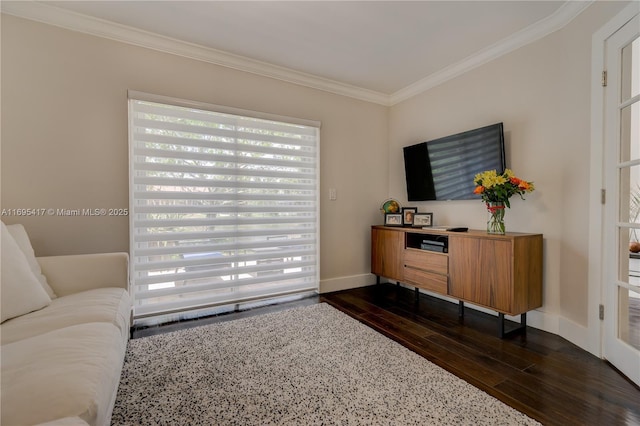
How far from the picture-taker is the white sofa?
0.77 meters

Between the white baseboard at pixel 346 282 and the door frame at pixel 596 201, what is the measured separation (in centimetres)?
207

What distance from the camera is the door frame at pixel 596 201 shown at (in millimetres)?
1810

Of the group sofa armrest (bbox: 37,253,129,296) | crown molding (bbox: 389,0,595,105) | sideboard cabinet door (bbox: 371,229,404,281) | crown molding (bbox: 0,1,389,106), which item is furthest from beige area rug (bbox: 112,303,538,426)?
crown molding (bbox: 389,0,595,105)

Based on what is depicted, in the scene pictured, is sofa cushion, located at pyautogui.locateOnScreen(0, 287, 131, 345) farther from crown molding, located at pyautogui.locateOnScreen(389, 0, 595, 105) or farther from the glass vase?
crown molding, located at pyautogui.locateOnScreen(389, 0, 595, 105)

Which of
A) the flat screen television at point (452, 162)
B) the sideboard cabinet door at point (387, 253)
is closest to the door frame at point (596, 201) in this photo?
the flat screen television at point (452, 162)

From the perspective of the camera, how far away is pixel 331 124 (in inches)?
131

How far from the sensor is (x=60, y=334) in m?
1.12

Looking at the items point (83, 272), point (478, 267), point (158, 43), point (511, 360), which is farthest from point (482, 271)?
point (158, 43)

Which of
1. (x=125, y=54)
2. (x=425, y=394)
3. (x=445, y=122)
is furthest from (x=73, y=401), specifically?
(x=445, y=122)

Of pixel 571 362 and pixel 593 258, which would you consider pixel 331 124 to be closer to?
pixel 593 258

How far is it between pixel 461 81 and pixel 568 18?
911mm

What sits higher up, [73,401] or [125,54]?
[125,54]

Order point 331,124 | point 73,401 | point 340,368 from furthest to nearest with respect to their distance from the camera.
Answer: point 331,124, point 340,368, point 73,401

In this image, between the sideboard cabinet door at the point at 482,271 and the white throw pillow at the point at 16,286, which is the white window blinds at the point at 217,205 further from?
the sideboard cabinet door at the point at 482,271
